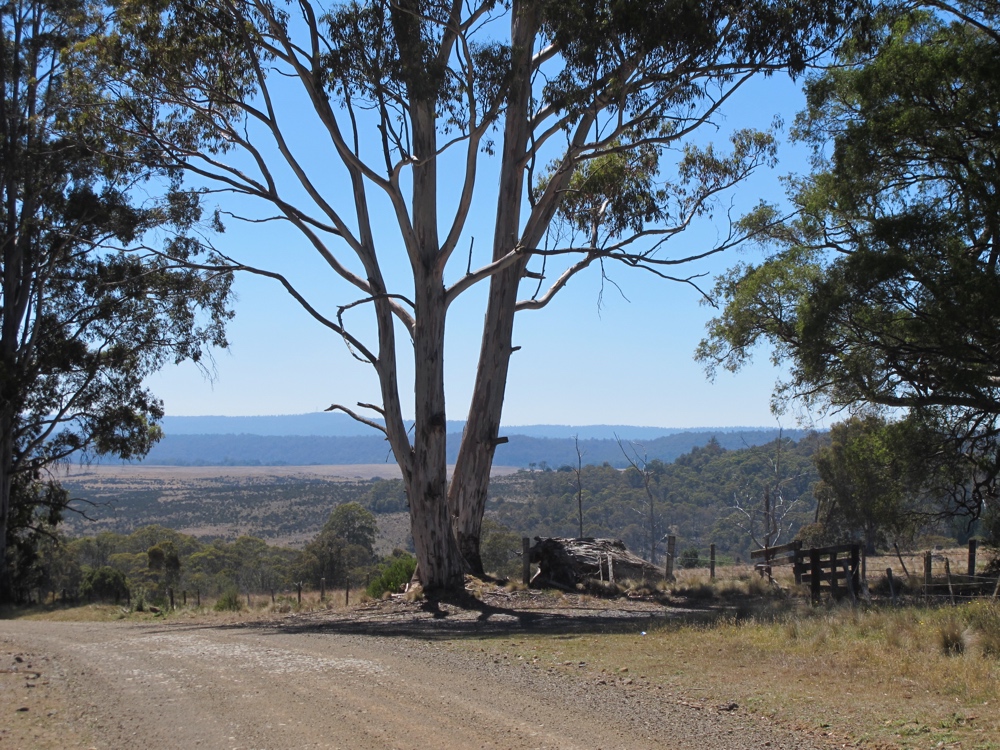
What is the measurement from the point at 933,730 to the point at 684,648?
347 cm

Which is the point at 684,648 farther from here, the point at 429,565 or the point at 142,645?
the point at 429,565

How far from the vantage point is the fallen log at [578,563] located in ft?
57.5

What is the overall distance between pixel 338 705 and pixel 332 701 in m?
0.14

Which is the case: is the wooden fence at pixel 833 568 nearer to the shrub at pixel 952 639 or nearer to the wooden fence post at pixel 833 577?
the wooden fence post at pixel 833 577

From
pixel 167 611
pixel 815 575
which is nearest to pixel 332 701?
pixel 815 575

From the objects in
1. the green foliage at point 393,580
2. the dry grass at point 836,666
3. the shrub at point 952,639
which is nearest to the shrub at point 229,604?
the green foliage at point 393,580

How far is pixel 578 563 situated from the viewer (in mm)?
→ 17656

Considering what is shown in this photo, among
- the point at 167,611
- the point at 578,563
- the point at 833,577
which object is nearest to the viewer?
the point at 833,577

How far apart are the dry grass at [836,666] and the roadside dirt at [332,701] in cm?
35

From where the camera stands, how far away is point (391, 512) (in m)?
97.8

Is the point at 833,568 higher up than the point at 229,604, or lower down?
higher up

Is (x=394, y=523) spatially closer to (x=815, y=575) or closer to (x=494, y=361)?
(x=494, y=361)

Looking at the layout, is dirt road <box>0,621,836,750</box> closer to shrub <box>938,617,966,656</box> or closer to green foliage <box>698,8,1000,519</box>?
shrub <box>938,617,966,656</box>

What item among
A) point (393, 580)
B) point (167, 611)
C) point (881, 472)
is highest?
point (881, 472)
